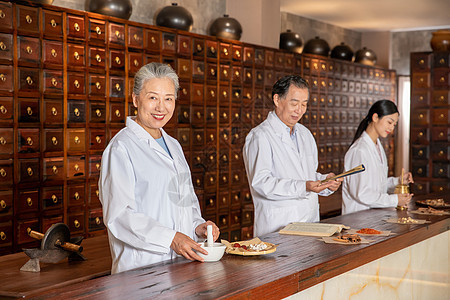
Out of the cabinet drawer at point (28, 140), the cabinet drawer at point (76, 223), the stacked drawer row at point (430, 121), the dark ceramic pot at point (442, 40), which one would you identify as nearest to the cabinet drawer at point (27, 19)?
the cabinet drawer at point (28, 140)

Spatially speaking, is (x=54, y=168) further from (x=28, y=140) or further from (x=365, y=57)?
(x=365, y=57)

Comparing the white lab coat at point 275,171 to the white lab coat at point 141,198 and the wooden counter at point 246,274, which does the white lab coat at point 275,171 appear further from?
the white lab coat at point 141,198

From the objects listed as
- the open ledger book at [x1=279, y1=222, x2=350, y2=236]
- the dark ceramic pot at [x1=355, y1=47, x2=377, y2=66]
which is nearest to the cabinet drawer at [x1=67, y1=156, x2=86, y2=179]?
the open ledger book at [x1=279, y1=222, x2=350, y2=236]

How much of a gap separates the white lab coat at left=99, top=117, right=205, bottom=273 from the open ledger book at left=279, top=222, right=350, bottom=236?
1.93 feet

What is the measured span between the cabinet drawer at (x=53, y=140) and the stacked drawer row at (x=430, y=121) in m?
4.76

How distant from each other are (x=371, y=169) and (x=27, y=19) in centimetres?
296

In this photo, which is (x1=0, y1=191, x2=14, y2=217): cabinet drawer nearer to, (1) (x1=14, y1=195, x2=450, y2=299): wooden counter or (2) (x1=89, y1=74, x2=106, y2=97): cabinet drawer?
(2) (x1=89, y1=74, x2=106, y2=97): cabinet drawer

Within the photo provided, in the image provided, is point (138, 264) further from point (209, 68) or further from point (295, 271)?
point (209, 68)

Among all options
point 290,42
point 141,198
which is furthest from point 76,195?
point 290,42

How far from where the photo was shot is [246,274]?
207cm

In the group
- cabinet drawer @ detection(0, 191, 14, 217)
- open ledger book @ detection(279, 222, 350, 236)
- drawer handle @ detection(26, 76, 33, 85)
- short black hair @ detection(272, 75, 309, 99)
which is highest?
drawer handle @ detection(26, 76, 33, 85)

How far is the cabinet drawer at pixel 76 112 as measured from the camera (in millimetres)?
5141

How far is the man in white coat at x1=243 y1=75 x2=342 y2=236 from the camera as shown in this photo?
129 inches

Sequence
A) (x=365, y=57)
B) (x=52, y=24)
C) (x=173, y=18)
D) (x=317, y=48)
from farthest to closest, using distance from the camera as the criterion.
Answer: (x=365, y=57)
(x=317, y=48)
(x=173, y=18)
(x=52, y=24)
